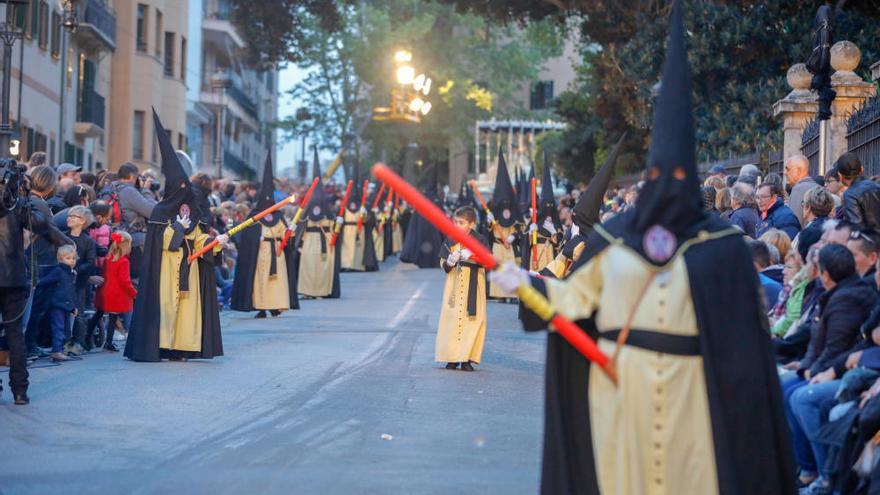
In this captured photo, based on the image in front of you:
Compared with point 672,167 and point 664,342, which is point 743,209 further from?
point 672,167

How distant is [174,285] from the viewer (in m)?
16.4

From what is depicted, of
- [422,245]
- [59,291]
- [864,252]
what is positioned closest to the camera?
[864,252]

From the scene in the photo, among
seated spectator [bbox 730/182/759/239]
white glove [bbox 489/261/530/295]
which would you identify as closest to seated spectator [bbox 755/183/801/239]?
seated spectator [bbox 730/182/759/239]

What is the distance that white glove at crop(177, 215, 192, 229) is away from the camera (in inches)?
644

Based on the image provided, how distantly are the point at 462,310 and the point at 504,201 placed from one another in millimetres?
12659

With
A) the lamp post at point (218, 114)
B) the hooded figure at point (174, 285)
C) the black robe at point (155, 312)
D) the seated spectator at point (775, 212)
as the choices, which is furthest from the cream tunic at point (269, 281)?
the lamp post at point (218, 114)

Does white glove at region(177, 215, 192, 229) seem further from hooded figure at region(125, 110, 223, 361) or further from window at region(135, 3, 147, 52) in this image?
window at region(135, 3, 147, 52)

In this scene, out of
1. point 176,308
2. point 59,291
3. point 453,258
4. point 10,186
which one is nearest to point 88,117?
point 176,308

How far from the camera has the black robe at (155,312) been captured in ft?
52.5

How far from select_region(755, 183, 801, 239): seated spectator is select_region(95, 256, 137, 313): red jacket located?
262 inches

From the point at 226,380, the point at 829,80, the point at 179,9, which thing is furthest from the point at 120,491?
the point at 179,9

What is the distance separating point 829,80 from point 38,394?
843 cm

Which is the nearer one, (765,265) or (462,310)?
(765,265)

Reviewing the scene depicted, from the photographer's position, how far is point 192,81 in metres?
62.1
